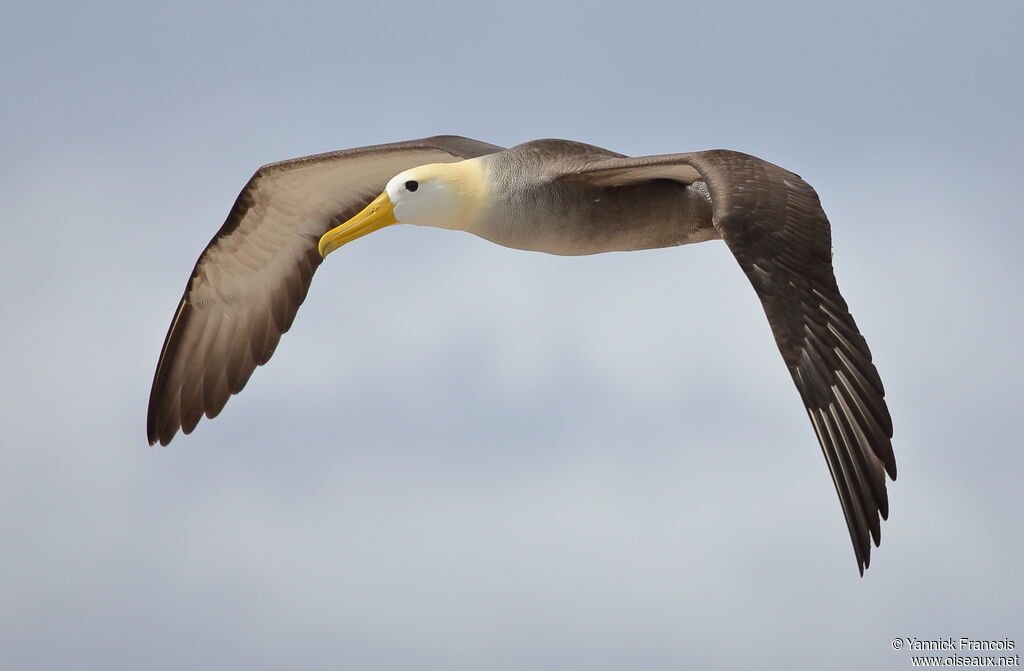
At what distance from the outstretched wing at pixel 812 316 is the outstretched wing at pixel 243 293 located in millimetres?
4371

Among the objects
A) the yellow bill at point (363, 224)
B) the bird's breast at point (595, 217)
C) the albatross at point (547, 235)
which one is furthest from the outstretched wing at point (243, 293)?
the bird's breast at point (595, 217)

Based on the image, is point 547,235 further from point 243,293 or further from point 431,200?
point 243,293

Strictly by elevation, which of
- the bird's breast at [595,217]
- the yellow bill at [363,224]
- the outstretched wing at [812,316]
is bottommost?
the outstretched wing at [812,316]

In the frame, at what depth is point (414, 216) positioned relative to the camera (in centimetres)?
1252

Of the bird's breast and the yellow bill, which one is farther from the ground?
the yellow bill

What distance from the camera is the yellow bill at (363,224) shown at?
41.2 ft

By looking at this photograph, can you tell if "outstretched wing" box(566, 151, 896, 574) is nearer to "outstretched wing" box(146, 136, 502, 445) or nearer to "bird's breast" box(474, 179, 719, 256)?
"bird's breast" box(474, 179, 719, 256)

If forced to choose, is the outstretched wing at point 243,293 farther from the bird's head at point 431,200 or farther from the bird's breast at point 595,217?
the bird's breast at point 595,217

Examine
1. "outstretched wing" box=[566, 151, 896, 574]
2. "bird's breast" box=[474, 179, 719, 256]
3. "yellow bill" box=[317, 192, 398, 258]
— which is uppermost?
"yellow bill" box=[317, 192, 398, 258]

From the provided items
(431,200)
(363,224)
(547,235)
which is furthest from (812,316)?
(363,224)

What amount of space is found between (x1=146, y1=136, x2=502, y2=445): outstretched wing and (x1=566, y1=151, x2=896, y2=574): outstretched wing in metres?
4.37

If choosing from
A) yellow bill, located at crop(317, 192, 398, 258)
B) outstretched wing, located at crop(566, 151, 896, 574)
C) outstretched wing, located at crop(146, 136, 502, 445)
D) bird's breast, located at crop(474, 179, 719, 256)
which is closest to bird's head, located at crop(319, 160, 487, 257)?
yellow bill, located at crop(317, 192, 398, 258)

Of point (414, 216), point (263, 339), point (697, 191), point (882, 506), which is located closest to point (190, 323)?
point (263, 339)

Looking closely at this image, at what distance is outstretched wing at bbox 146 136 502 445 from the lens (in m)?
14.6
